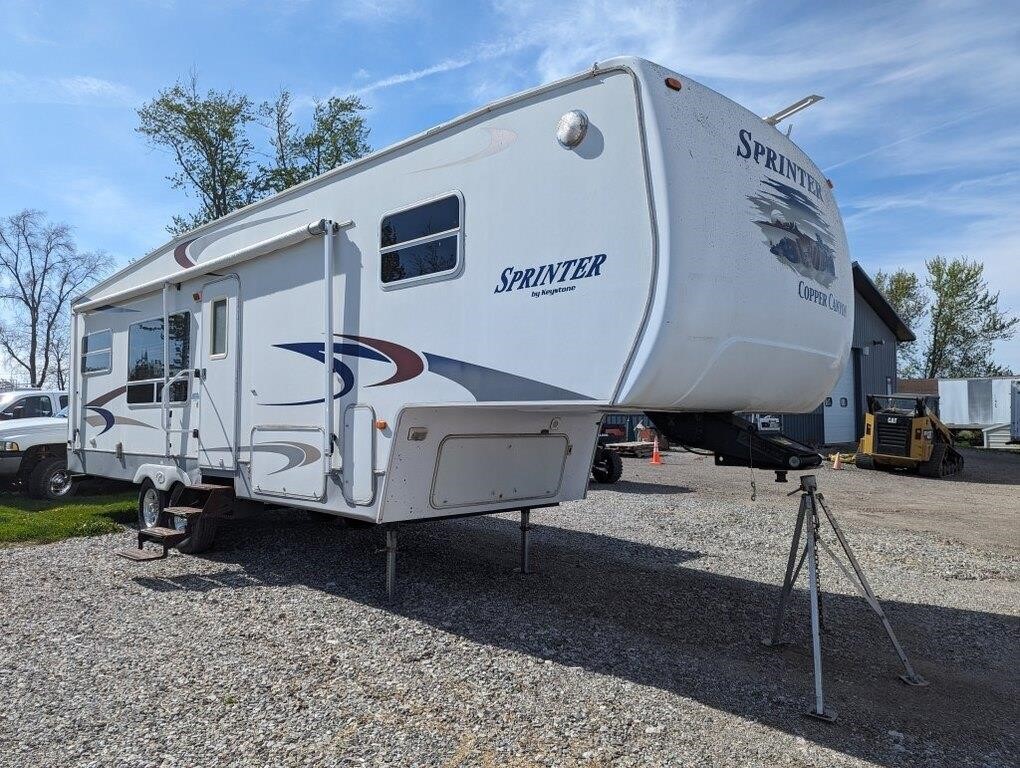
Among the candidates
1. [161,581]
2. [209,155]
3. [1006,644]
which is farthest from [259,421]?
[209,155]

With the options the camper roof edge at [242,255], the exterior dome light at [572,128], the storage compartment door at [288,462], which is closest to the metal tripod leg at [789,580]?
the exterior dome light at [572,128]

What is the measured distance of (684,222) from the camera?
3893mm

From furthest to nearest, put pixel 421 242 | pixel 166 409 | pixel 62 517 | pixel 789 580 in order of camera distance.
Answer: pixel 62 517 < pixel 166 409 < pixel 421 242 < pixel 789 580

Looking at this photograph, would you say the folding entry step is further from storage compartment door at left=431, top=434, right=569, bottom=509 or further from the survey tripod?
the survey tripod

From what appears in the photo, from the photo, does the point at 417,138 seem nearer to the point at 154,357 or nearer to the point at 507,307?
the point at 507,307

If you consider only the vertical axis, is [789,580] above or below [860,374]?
below

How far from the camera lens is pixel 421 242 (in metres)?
5.12

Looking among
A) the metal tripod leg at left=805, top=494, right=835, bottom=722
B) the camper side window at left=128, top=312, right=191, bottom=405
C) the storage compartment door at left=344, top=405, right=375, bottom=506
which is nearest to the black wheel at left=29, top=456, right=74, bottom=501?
the camper side window at left=128, top=312, right=191, bottom=405

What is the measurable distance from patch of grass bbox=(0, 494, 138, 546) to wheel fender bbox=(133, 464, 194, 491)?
4.73 feet

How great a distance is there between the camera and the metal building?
24656mm

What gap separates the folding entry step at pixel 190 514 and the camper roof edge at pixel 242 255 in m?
2.02

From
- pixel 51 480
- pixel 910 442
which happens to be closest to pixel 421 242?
pixel 51 480

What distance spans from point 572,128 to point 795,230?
1510 mm

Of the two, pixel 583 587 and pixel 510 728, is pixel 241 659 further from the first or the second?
pixel 583 587
